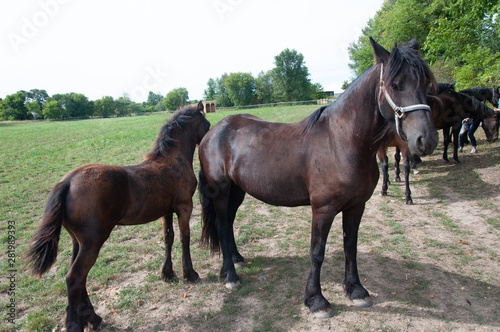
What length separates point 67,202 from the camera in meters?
2.68

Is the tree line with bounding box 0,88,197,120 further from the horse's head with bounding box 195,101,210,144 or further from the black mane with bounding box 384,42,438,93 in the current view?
the black mane with bounding box 384,42,438,93

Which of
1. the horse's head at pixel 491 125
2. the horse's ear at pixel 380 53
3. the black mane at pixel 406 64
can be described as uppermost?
the horse's ear at pixel 380 53

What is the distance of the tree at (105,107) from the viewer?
73750 millimetres

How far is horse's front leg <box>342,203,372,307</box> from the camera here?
320 cm

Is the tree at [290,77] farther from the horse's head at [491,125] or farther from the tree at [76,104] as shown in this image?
the horse's head at [491,125]

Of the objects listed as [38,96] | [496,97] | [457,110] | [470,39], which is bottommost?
[457,110]

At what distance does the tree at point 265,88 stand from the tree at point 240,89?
5.10 ft

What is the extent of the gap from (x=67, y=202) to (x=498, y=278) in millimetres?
5038

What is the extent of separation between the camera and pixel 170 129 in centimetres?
412

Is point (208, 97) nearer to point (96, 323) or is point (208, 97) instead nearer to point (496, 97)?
point (496, 97)

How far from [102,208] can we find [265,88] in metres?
87.5

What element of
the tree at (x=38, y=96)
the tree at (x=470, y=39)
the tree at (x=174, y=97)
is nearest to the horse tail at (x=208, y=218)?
the tree at (x=470, y=39)

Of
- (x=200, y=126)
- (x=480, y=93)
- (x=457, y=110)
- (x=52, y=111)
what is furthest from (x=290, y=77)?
(x=200, y=126)

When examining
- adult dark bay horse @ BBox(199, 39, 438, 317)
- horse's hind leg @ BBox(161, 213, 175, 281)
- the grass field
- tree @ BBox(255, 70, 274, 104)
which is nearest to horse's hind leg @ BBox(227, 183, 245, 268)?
the grass field
